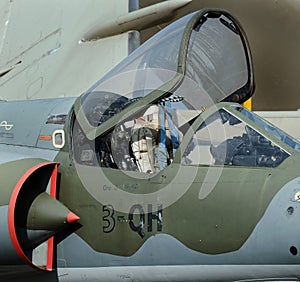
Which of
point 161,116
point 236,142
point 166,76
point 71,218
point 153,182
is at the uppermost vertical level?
point 166,76

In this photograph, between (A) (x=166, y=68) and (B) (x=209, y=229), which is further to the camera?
(A) (x=166, y=68)

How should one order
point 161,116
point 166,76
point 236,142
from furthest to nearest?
point 161,116 → point 166,76 → point 236,142

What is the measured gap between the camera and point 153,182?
3930 mm

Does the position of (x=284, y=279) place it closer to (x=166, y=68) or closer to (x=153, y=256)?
(x=153, y=256)

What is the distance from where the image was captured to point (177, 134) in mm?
4215

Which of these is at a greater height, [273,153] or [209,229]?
[273,153]

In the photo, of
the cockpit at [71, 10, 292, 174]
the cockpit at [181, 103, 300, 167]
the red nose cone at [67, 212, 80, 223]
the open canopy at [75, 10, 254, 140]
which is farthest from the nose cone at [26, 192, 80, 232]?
the cockpit at [181, 103, 300, 167]

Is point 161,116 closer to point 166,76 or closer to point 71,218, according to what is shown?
point 166,76

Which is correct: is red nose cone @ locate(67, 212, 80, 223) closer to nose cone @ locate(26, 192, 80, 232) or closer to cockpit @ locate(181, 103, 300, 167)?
nose cone @ locate(26, 192, 80, 232)

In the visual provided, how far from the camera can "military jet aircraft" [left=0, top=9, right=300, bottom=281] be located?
3594mm

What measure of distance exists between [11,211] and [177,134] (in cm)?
120

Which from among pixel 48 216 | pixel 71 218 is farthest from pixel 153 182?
pixel 48 216

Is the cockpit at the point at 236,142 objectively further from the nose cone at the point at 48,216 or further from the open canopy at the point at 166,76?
the nose cone at the point at 48,216

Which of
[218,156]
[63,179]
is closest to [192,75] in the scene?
[218,156]
